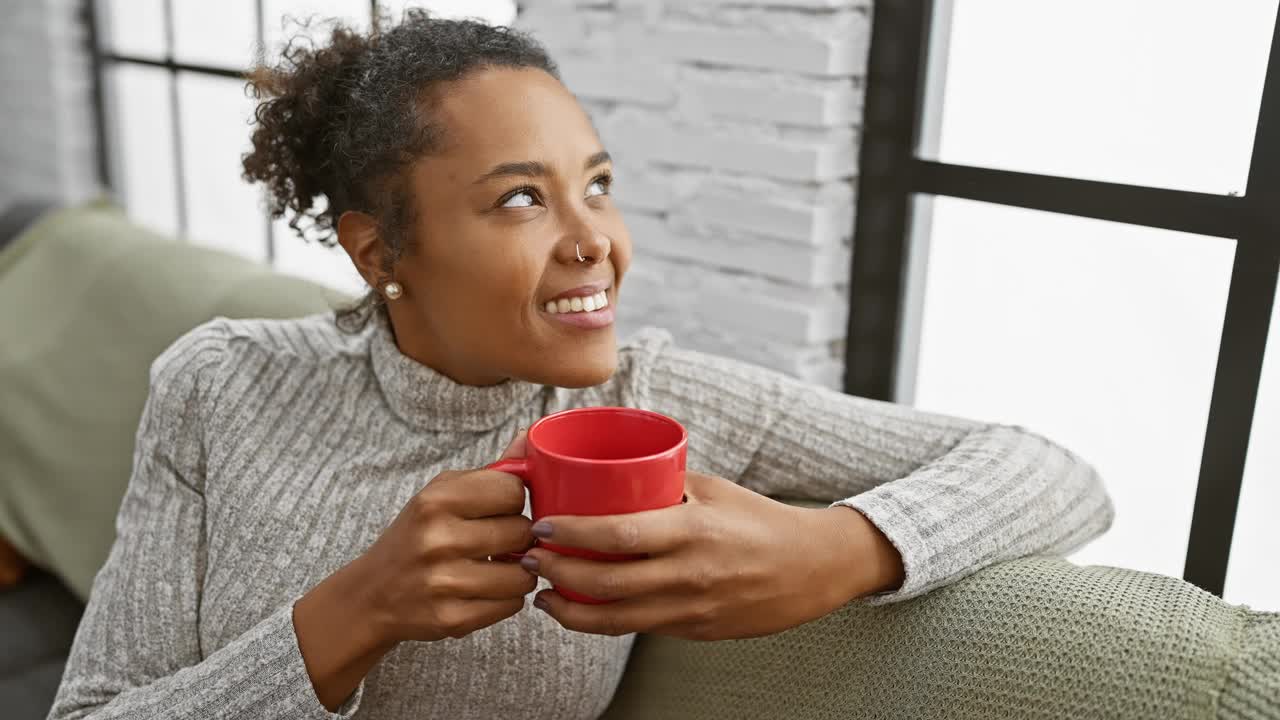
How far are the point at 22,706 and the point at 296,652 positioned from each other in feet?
3.20

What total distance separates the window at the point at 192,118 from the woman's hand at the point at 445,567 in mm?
1803

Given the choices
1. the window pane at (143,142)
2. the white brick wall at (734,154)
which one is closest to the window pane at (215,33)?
the window pane at (143,142)

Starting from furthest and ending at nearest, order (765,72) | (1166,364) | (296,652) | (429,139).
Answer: (765,72), (1166,364), (429,139), (296,652)

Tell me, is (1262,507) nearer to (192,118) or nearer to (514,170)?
(514,170)

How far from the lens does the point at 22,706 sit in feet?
5.45

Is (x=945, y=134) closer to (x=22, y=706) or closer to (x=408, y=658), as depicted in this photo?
(x=408, y=658)

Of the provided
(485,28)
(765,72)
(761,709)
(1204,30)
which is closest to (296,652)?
(761,709)

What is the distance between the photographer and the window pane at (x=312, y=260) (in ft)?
8.64

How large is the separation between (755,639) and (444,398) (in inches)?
15.4

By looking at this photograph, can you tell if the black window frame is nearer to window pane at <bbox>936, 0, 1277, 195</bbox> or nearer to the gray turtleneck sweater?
window pane at <bbox>936, 0, 1277, 195</bbox>

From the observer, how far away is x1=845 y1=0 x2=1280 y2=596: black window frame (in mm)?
1243

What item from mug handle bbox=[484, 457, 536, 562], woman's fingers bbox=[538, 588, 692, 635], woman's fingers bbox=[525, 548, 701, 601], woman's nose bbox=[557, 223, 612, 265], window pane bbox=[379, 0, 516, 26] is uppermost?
window pane bbox=[379, 0, 516, 26]

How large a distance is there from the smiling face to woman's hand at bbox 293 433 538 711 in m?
0.20

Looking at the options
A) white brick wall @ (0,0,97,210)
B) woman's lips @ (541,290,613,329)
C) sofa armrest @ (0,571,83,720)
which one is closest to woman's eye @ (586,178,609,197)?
woman's lips @ (541,290,613,329)
